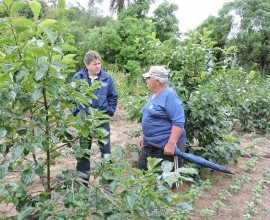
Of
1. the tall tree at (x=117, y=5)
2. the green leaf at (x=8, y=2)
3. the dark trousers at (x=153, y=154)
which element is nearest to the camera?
the green leaf at (x=8, y=2)

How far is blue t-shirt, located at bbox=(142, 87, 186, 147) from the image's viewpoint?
4.14m

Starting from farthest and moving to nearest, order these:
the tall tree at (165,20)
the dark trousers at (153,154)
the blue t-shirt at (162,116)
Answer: the tall tree at (165,20) < the dark trousers at (153,154) < the blue t-shirt at (162,116)

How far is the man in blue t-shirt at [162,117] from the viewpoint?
414 cm

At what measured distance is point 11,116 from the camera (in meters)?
2.30

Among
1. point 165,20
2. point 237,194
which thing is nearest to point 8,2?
point 237,194

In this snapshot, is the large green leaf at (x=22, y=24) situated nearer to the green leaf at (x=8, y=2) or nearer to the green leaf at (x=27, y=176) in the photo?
the green leaf at (x=8, y=2)

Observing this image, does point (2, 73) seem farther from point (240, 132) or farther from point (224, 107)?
point (240, 132)

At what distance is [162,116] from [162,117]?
16 mm

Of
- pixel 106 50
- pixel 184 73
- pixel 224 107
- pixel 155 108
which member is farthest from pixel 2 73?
pixel 106 50

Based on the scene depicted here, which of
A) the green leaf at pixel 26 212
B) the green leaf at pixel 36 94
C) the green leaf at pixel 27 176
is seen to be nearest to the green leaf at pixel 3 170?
the green leaf at pixel 27 176

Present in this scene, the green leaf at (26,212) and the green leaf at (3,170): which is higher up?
the green leaf at (3,170)

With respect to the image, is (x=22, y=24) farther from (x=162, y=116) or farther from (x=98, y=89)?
(x=98, y=89)

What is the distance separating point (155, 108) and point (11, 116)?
6.98ft

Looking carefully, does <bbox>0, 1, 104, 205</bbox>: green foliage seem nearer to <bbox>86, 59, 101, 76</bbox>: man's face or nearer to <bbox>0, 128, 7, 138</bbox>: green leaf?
<bbox>0, 128, 7, 138</bbox>: green leaf
